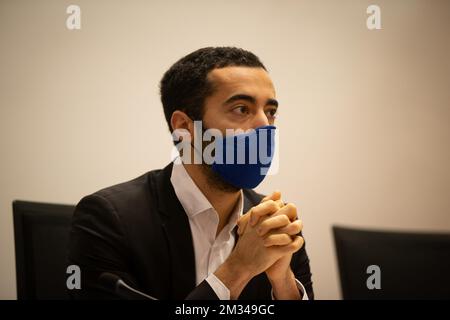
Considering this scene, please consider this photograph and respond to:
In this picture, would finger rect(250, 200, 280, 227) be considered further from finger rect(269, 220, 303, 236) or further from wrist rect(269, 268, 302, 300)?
wrist rect(269, 268, 302, 300)

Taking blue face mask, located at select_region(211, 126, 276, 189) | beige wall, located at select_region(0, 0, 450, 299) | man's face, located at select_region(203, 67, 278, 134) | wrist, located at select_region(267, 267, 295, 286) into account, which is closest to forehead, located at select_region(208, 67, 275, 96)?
man's face, located at select_region(203, 67, 278, 134)

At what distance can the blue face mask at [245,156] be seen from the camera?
3.85ft

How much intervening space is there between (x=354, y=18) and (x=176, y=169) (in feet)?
5.37

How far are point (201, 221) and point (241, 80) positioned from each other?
1.56ft

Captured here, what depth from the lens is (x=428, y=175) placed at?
249 centimetres

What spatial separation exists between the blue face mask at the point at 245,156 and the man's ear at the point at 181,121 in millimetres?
145

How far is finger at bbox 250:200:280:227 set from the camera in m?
1.02

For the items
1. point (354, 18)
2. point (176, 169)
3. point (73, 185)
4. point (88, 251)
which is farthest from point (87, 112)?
point (354, 18)

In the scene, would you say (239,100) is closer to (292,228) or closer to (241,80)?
(241,80)

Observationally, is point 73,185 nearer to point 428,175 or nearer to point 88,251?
point 88,251

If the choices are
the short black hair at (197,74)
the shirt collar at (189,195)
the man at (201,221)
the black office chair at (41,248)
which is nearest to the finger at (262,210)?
the man at (201,221)

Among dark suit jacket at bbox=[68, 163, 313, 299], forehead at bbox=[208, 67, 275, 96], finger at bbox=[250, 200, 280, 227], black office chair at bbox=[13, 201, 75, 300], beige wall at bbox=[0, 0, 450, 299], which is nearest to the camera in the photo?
finger at bbox=[250, 200, 280, 227]

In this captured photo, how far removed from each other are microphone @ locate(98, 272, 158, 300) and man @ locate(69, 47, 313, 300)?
1.5 inches

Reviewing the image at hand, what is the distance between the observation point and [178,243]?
1207mm
